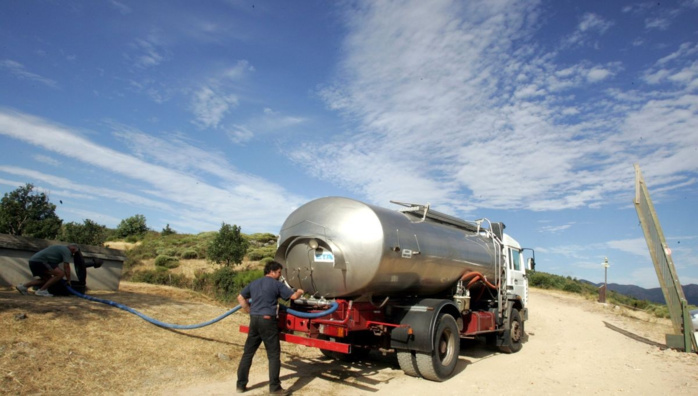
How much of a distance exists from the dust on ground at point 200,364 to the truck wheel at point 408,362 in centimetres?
15

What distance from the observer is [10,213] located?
28.2 meters

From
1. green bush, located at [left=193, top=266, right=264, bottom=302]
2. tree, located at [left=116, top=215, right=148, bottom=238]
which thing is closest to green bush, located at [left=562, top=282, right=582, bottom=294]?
green bush, located at [left=193, top=266, right=264, bottom=302]

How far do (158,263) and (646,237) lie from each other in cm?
2773

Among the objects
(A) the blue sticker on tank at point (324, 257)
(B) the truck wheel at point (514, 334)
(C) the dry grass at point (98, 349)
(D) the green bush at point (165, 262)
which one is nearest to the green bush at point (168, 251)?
(D) the green bush at point (165, 262)

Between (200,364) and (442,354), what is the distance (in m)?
4.41

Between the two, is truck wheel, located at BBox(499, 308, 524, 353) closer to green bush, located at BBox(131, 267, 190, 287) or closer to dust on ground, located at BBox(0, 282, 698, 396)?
dust on ground, located at BBox(0, 282, 698, 396)

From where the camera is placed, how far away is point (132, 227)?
165ft

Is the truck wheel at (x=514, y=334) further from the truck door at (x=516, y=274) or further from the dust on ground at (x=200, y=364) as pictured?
the truck door at (x=516, y=274)

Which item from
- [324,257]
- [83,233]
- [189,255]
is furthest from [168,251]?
[324,257]

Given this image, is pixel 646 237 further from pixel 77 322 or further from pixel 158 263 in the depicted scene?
pixel 158 263

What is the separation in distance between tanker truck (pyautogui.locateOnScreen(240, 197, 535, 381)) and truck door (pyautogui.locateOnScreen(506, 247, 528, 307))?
363 centimetres

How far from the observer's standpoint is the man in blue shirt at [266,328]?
6.44 metres

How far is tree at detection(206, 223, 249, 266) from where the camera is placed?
26.8 meters

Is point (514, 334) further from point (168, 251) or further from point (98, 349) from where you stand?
point (168, 251)
